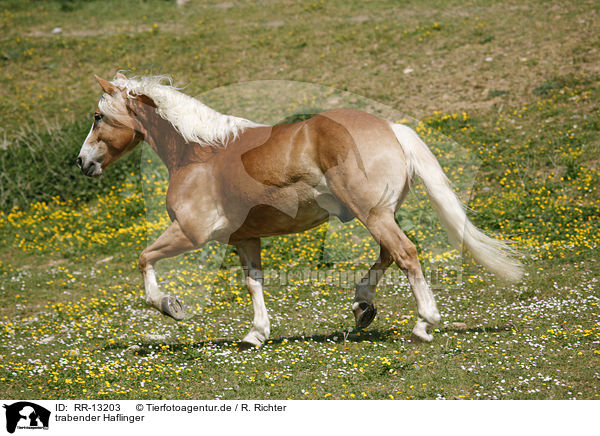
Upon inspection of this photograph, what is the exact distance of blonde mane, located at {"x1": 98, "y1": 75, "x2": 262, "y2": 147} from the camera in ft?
23.2

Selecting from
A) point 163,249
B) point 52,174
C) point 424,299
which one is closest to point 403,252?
point 424,299

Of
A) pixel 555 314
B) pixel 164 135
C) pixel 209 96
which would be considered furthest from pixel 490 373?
pixel 209 96

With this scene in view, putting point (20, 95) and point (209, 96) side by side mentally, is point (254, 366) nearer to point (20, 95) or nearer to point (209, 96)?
point (209, 96)

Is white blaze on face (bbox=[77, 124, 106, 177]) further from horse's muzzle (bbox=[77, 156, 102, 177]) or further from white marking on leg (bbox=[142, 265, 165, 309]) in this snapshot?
white marking on leg (bbox=[142, 265, 165, 309])

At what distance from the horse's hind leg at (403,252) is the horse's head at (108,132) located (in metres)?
3.04

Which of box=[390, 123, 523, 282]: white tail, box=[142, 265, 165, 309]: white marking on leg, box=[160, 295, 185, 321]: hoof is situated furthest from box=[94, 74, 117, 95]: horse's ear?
box=[390, 123, 523, 282]: white tail

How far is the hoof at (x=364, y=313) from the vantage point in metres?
7.02

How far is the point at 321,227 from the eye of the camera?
11.6 m

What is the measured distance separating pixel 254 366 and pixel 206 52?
52.3 ft

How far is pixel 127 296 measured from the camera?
9.93 metres

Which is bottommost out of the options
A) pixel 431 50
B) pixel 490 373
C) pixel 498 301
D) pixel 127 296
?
pixel 127 296

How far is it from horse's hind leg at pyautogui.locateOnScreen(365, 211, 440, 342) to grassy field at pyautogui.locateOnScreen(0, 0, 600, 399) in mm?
567
